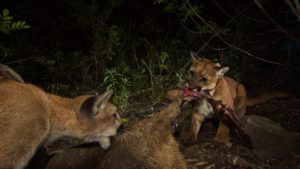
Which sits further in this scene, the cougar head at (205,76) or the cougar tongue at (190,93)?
the cougar head at (205,76)

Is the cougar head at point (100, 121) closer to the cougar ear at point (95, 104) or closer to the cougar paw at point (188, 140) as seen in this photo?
the cougar ear at point (95, 104)

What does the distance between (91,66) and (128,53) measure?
96 cm

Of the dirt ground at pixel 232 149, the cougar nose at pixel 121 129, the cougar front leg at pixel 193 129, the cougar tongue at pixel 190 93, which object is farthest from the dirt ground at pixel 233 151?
the cougar nose at pixel 121 129

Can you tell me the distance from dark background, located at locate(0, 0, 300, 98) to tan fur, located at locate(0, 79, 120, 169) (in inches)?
76.7

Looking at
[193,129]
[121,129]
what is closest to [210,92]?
[193,129]

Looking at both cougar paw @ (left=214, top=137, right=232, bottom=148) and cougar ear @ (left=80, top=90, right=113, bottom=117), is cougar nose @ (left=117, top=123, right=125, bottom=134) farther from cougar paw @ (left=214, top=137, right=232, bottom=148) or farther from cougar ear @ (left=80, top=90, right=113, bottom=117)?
cougar paw @ (left=214, top=137, right=232, bottom=148)

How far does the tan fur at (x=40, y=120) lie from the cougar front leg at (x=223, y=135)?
157 cm

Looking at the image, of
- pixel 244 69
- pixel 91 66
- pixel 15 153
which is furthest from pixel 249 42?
pixel 15 153

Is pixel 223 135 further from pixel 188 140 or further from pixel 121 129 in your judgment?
pixel 121 129

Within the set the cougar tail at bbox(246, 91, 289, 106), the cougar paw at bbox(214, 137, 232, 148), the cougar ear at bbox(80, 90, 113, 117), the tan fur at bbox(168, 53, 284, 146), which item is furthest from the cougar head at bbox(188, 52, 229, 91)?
the cougar ear at bbox(80, 90, 113, 117)

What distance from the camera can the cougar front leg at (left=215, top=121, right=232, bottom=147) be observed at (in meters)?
7.53

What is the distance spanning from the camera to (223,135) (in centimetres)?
761

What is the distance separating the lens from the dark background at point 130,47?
9.63 meters

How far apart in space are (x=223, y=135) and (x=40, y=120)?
2.70 meters
